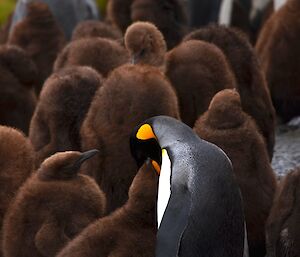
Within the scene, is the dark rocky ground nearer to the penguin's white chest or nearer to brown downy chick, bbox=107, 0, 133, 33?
brown downy chick, bbox=107, 0, 133, 33

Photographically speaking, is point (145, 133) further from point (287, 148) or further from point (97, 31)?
point (97, 31)

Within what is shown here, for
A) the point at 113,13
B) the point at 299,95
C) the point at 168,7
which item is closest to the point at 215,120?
the point at 299,95

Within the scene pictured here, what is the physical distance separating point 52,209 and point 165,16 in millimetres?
3132

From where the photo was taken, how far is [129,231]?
3500mm

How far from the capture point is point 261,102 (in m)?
→ 5.24

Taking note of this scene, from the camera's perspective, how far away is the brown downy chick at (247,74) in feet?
17.0

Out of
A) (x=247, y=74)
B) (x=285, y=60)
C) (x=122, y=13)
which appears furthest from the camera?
(x=122, y=13)

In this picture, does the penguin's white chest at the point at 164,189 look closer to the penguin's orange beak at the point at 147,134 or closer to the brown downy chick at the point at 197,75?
the penguin's orange beak at the point at 147,134

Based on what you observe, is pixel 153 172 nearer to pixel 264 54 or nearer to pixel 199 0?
pixel 264 54

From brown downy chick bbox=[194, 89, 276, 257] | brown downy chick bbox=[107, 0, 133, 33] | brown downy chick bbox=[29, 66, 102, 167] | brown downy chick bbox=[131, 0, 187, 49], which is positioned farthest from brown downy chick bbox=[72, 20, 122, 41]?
brown downy chick bbox=[194, 89, 276, 257]

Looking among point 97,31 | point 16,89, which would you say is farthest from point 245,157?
point 97,31

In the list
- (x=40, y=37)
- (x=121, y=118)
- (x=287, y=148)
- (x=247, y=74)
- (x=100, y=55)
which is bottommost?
(x=287, y=148)

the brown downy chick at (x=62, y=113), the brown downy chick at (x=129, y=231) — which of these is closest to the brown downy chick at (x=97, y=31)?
the brown downy chick at (x=62, y=113)

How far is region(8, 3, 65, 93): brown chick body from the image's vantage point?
22.8 feet
